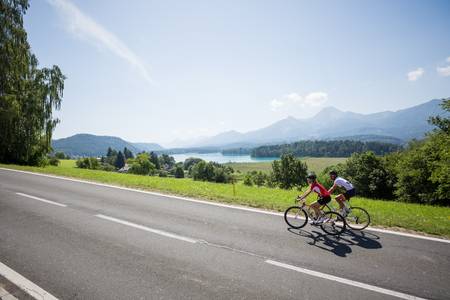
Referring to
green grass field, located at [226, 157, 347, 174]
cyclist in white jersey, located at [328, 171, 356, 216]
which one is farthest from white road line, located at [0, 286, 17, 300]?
green grass field, located at [226, 157, 347, 174]

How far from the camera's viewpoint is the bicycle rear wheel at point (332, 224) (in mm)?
8242

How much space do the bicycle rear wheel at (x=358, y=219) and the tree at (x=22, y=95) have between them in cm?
3287

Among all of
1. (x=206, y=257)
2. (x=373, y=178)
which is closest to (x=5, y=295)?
(x=206, y=257)

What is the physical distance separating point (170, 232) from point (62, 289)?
336cm

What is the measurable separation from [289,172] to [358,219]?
54.5 meters

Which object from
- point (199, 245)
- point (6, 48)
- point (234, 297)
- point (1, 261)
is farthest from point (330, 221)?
point (6, 48)

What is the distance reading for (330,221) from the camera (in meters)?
8.68

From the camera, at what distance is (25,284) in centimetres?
501

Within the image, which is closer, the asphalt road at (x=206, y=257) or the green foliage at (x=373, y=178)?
the asphalt road at (x=206, y=257)

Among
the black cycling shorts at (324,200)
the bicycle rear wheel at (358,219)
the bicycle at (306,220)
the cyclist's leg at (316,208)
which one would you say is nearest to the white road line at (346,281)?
the bicycle at (306,220)

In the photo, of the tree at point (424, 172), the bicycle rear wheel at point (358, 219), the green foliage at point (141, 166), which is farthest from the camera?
the green foliage at point (141, 166)

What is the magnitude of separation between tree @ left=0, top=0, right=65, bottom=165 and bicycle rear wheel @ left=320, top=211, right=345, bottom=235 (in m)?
32.2

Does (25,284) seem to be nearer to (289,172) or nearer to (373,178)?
(373,178)

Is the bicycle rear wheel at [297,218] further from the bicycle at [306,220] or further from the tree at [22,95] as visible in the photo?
the tree at [22,95]
